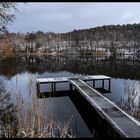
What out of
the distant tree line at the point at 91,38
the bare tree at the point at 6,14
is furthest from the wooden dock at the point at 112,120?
the distant tree line at the point at 91,38

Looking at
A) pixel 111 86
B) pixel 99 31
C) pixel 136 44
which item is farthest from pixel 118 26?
pixel 111 86

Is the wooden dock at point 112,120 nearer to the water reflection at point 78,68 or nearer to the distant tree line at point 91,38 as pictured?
the water reflection at point 78,68

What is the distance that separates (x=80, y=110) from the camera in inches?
356

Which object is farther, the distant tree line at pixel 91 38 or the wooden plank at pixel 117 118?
the distant tree line at pixel 91 38

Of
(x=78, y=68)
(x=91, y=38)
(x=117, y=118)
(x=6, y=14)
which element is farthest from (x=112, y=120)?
(x=91, y=38)

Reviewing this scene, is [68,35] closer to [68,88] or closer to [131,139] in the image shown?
[68,88]

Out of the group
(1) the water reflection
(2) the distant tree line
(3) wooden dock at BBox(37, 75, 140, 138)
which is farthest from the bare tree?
(2) the distant tree line

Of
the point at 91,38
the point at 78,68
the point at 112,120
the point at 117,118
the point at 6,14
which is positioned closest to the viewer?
the point at 112,120

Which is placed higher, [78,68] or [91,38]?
[91,38]

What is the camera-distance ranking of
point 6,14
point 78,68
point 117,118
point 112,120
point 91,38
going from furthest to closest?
point 91,38
point 78,68
point 6,14
point 117,118
point 112,120

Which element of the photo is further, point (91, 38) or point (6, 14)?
point (91, 38)

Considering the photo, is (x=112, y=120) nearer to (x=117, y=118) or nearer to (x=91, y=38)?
(x=117, y=118)

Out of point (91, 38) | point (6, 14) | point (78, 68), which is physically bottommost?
point (78, 68)

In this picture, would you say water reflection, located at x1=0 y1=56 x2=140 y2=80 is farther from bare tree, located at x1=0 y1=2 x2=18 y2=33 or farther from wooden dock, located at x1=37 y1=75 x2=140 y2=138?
bare tree, located at x1=0 y1=2 x2=18 y2=33
